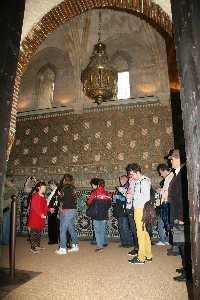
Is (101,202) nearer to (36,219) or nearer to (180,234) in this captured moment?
(36,219)

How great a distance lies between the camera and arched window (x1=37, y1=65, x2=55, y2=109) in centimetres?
1159

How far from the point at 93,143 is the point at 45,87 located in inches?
152

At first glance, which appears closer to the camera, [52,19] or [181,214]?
[181,214]

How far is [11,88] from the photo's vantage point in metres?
1.99

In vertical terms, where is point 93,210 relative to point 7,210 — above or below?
above

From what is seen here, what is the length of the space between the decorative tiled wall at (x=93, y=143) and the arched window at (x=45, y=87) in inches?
31.1

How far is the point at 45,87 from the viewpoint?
11.9 m

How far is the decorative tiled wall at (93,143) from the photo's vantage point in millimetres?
9633

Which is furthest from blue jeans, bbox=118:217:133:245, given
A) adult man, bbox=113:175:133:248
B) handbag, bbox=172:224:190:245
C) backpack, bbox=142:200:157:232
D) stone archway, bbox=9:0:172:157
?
stone archway, bbox=9:0:172:157

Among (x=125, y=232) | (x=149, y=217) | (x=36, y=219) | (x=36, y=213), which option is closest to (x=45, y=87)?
(x=36, y=213)

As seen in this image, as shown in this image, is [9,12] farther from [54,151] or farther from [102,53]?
[54,151]

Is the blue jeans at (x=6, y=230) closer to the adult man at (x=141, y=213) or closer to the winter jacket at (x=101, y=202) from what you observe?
the winter jacket at (x=101, y=202)

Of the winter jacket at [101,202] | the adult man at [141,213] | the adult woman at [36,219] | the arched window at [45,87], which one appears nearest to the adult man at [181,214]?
the adult man at [141,213]

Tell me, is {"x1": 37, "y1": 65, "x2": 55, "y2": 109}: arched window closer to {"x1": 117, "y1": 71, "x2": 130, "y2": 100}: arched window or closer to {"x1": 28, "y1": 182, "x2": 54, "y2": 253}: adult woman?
{"x1": 117, "y1": 71, "x2": 130, "y2": 100}: arched window
